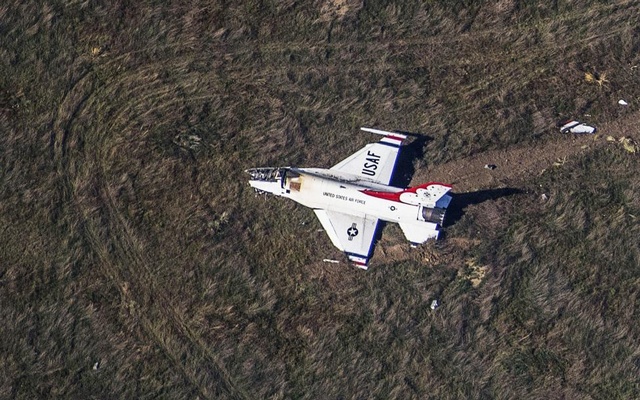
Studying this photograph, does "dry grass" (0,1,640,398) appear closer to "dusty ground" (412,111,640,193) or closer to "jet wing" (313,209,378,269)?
"dusty ground" (412,111,640,193)

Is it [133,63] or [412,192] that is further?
[133,63]

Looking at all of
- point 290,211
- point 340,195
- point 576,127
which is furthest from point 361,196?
point 576,127

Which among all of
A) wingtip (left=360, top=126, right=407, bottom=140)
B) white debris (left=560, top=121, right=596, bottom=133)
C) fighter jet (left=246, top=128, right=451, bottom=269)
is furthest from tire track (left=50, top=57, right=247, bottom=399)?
white debris (left=560, top=121, right=596, bottom=133)

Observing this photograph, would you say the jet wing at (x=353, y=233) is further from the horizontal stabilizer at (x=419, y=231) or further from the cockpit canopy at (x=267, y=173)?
the cockpit canopy at (x=267, y=173)

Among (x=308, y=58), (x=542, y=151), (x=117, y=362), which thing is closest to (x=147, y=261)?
(x=117, y=362)

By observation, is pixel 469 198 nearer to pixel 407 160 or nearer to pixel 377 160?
pixel 407 160

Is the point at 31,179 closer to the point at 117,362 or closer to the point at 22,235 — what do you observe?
the point at 22,235
